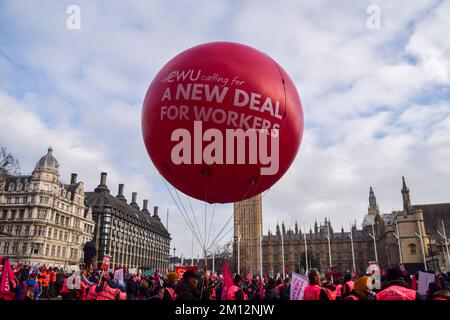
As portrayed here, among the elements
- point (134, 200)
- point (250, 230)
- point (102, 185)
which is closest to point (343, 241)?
point (250, 230)

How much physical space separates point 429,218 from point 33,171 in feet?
267

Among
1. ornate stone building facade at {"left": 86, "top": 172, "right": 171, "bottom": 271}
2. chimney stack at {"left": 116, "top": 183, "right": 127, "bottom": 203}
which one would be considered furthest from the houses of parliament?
chimney stack at {"left": 116, "top": 183, "right": 127, "bottom": 203}

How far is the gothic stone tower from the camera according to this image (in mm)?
103688

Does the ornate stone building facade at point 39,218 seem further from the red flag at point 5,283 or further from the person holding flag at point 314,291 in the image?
the person holding flag at point 314,291

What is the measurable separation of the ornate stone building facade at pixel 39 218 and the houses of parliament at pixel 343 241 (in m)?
43.5

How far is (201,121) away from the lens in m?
5.52

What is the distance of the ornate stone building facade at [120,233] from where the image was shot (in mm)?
75125

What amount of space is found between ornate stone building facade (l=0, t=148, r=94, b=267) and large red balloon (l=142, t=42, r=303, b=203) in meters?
55.2

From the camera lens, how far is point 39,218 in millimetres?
55406

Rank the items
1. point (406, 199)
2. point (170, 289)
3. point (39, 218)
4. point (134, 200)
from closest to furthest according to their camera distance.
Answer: point (170, 289)
point (39, 218)
point (406, 199)
point (134, 200)

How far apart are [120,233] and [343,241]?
73.8 meters

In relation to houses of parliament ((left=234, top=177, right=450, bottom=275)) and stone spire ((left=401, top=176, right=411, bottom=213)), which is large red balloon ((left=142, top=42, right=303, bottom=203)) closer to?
Result: houses of parliament ((left=234, top=177, right=450, bottom=275))

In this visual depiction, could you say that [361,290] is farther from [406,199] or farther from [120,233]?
[120,233]

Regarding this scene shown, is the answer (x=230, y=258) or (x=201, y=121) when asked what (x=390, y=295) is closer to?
(x=201, y=121)
